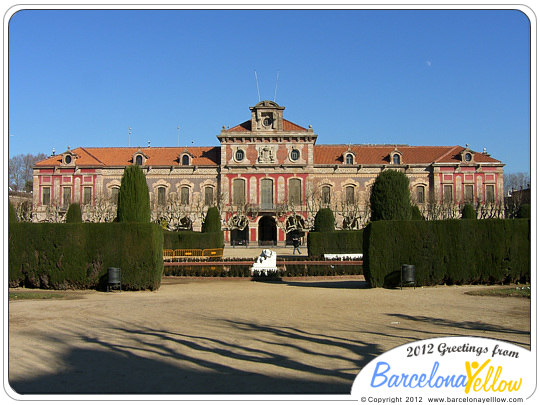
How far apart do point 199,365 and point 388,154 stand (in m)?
48.9

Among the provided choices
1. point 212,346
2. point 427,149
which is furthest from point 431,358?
point 427,149

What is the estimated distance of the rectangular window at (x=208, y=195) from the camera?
51188 mm

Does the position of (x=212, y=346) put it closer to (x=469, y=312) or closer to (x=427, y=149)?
(x=469, y=312)

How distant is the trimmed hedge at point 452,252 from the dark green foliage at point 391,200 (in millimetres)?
1776

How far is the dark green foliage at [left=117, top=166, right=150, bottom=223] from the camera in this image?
15680mm

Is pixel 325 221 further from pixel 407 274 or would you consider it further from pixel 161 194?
pixel 161 194

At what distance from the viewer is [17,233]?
44.7ft

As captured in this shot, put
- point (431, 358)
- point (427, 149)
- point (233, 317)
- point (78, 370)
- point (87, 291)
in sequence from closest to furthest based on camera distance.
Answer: point (431, 358) < point (78, 370) < point (233, 317) < point (87, 291) < point (427, 149)

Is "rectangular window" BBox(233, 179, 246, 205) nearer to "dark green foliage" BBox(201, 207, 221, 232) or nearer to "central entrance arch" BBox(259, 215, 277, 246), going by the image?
"central entrance arch" BBox(259, 215, 277, 246)

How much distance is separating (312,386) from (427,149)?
51749 mm

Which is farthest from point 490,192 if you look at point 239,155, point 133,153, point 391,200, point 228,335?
point 228,335

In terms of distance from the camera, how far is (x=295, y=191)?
166 feet

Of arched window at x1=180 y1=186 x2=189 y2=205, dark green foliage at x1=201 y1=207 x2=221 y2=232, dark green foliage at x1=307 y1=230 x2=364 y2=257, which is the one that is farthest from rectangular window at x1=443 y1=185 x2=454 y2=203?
arched window at x1=180 y1=186 x2=189 y2=205

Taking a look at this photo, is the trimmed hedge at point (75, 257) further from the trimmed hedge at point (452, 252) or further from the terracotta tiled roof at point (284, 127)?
the terracotta tiled roof at point (284, 127)
